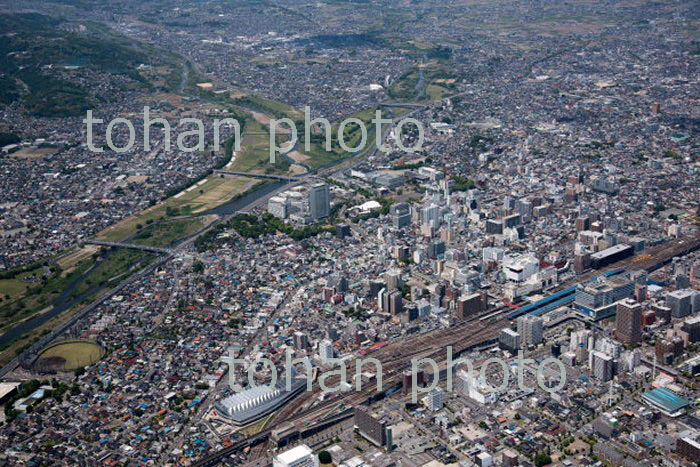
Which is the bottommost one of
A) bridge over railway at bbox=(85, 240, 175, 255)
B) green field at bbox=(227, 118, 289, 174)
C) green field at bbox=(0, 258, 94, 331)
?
green field at bbox=(0, 258, 94, 331)

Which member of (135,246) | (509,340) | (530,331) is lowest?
(135,246)

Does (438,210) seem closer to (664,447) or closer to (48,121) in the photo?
(664,447)

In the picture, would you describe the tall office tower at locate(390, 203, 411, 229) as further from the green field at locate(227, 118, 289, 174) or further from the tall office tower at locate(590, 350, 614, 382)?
the tall office tower at locate(590, 350, 614, 382)

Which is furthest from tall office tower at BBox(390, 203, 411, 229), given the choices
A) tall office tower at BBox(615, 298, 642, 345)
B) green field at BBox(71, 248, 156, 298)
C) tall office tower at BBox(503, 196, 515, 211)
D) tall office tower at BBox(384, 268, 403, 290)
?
tall office tower at BBox(615, 298, 642, 345)

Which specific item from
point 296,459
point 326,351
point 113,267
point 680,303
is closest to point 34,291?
point 113,267

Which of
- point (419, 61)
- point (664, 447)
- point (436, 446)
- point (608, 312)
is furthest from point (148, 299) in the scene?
point (419, 61)

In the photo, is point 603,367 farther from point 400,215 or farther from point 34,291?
point 34,291
